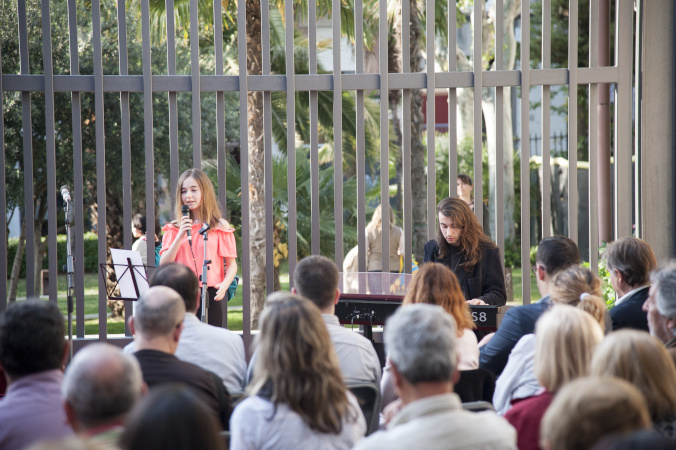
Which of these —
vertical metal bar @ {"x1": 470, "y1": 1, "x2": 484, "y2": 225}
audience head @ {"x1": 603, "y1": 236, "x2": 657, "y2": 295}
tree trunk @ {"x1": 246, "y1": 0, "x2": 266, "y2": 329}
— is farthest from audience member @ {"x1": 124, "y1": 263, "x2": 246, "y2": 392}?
tree trunk @ {"x1": 246, "y1": 0, "x2": 266, "y2": 329}

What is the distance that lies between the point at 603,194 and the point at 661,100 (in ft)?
6.02

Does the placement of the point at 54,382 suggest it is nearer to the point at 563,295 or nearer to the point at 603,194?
the point at 563,295

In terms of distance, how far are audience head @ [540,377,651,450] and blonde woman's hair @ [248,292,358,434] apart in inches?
34.7

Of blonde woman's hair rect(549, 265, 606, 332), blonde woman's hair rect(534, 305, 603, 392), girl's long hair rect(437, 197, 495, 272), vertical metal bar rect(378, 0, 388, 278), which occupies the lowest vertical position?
blonde woman's hair rect(534, 305, 603, 392)

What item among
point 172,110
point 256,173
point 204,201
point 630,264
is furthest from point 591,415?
point 256,173

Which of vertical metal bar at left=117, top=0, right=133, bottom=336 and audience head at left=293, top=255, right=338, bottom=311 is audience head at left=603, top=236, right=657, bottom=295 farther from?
vertical metal bar at left=117, top=0, right=133, bottom=336

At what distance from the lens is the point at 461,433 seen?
191cm

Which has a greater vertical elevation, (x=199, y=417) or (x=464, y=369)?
(x=199, y=417)

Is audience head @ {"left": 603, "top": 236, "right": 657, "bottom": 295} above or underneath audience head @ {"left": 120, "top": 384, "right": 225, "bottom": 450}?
above

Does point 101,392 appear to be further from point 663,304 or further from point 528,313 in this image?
point 663,304

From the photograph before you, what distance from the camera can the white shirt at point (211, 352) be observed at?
10.3 feet

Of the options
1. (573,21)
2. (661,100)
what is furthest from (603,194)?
(573,21)

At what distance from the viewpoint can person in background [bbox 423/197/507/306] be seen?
4.79m

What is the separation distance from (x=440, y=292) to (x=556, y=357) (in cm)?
102
